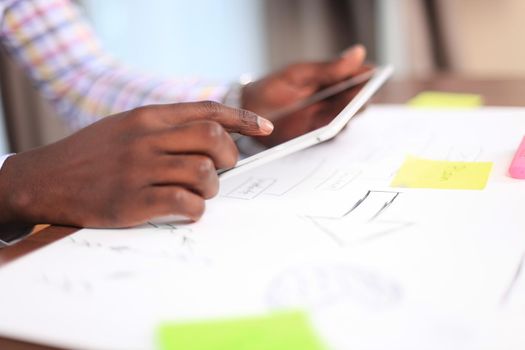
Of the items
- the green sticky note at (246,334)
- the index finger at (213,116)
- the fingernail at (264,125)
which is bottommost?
the green sticky note at (246,334)

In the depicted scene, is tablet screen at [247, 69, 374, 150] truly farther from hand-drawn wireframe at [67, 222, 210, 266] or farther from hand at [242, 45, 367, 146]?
hand-drawn wireframe at [67, 222, 210, 266]

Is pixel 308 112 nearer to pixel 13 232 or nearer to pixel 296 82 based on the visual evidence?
pixel 296 82

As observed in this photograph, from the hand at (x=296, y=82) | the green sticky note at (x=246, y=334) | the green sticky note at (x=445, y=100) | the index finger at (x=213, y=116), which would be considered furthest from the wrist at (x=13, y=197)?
the green sticky note at (x=445, y=100)

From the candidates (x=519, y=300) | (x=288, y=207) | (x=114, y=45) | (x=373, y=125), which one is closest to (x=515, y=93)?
(x=373, y=125)

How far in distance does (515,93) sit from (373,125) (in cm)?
29

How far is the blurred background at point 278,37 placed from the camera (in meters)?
1.71

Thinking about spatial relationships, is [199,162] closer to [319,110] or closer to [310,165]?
[310,165]

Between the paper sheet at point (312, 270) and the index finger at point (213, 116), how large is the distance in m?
→ 0.07

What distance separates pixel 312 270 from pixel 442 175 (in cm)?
23

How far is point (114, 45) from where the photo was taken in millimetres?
2035

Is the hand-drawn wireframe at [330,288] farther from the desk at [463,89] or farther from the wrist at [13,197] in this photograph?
the desk at [463,89]

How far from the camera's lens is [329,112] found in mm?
792

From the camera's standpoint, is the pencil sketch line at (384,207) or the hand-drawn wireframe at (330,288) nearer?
the hand-drawn wireframe at (330,288)

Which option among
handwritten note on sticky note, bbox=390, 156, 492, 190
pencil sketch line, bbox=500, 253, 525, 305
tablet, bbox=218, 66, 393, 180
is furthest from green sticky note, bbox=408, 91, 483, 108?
pencil sketch line, bbox=500, 253, 525, 305
